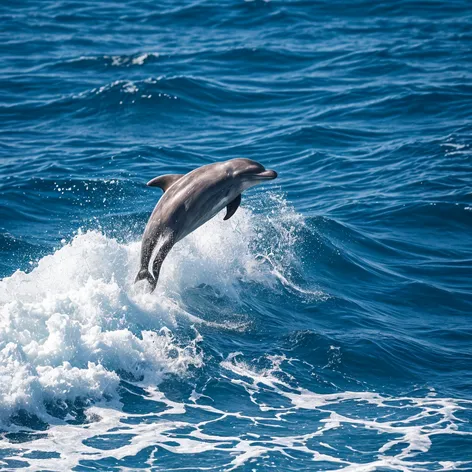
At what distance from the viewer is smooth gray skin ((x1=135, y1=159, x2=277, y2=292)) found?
55.1ft

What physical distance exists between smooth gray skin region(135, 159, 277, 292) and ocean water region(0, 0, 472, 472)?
67.8 inches

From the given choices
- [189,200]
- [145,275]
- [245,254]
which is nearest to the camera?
[189,200]

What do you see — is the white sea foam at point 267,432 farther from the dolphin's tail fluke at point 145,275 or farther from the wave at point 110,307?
the dolphin's tail fluke at point 145,275

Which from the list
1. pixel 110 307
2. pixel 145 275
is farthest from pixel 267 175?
pixel 110 307

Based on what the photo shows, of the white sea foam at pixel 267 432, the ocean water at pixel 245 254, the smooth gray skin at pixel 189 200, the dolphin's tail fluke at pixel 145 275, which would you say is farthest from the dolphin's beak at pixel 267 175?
the white sea foam at pixel 267 432

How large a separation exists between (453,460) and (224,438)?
3394 mm

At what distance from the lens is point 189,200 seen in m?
16.9

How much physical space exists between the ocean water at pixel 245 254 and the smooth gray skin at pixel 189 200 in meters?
1.72

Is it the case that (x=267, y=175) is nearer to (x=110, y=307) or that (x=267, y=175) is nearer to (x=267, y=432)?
(x=110, y=307)

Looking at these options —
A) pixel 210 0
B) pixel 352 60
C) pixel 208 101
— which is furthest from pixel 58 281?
pixel 210 0

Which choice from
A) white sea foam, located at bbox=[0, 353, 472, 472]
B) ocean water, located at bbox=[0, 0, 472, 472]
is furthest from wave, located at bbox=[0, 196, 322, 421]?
white sea foam, located at bbox=[0, 353, 472, 472]

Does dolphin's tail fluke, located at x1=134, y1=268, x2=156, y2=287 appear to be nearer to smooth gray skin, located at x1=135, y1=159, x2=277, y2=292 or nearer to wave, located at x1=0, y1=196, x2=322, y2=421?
smooth gray skin, located at x1=135, y1=159, x2=277, y2=292

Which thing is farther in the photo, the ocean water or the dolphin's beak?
the dolphin's beak

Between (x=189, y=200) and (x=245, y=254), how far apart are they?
5.16m
